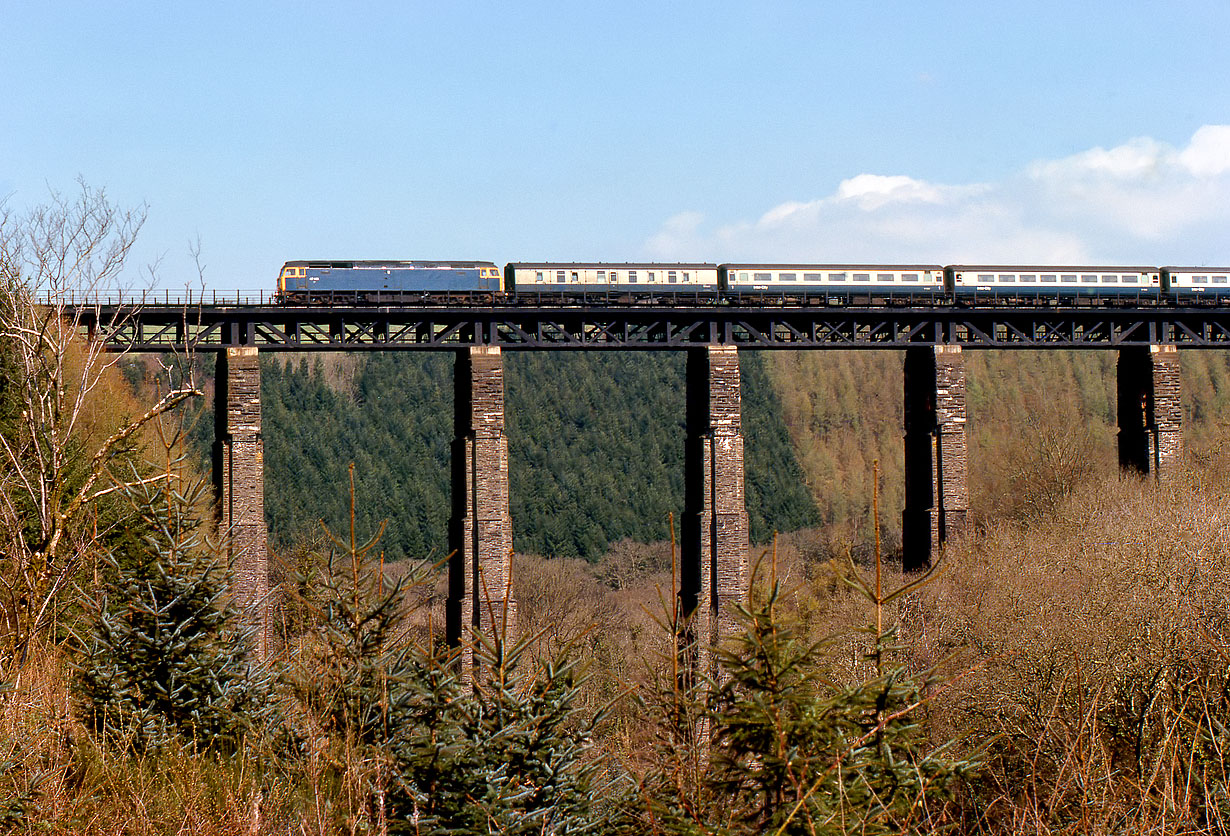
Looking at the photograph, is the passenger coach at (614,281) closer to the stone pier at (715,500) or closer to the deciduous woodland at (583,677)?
the stone pier at (715,500)

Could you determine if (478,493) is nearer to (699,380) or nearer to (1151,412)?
(699,380)

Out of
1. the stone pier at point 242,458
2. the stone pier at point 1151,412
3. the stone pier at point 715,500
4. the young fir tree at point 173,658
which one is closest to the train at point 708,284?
the stone pier at point 1151,412

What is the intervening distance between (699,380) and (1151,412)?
14.6 meters

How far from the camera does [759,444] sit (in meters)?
104

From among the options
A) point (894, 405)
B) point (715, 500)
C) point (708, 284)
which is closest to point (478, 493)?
point (715, 500)

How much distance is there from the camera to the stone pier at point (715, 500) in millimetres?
31891

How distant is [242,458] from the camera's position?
30578 mm

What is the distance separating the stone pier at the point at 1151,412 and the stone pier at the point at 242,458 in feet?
87.3

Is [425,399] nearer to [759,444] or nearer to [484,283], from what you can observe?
[759,444]

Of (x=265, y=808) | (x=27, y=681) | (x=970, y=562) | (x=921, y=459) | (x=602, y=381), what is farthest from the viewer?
(x=602, y=381)

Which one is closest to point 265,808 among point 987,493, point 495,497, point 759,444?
point 495,497

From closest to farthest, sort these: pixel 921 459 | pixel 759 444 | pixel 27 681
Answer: pixel 27 681 → pixel 921 459 → pixel 759 444

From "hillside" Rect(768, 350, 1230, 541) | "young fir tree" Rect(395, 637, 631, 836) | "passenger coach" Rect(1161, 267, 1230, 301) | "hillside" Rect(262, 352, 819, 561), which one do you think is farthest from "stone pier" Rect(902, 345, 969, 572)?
"hillside" Rect(262, 352, 819, 561)

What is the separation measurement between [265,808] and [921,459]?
29104 millimetres
